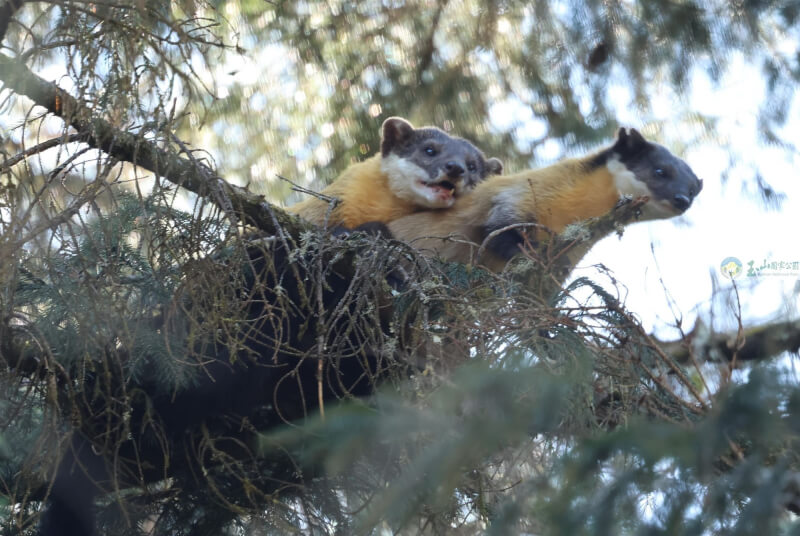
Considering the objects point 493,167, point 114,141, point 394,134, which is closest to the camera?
point 114,141

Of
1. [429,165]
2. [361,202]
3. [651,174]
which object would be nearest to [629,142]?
[651,174]

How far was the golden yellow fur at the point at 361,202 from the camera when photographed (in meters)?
5.11

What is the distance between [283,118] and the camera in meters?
→ 6.45

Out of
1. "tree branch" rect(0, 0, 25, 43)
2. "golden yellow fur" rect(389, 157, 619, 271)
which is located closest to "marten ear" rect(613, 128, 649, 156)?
"golden yellow fur" rect(389, 157, 619, 271)

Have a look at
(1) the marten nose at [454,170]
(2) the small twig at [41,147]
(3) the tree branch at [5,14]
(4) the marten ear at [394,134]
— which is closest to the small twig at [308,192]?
(2) the small twig at [41,147]

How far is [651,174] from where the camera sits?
5.16m

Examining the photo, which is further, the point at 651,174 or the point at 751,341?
the point at 651,174

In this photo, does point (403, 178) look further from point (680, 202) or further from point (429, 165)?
point (680, 202)

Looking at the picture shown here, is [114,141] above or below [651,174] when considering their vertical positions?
above

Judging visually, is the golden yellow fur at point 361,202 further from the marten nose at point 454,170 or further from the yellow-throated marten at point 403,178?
the marten nose at point 454,170

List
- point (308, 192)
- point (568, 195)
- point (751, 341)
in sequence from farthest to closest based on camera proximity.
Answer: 1. point (568, 195)
2. point (751, 341)
3. point (308, 192)

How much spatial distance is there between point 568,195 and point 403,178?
3.26ft

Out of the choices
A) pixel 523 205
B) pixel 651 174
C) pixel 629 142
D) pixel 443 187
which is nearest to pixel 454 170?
pixel 443 187

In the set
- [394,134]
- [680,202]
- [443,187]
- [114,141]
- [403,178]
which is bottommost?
[680,202]
